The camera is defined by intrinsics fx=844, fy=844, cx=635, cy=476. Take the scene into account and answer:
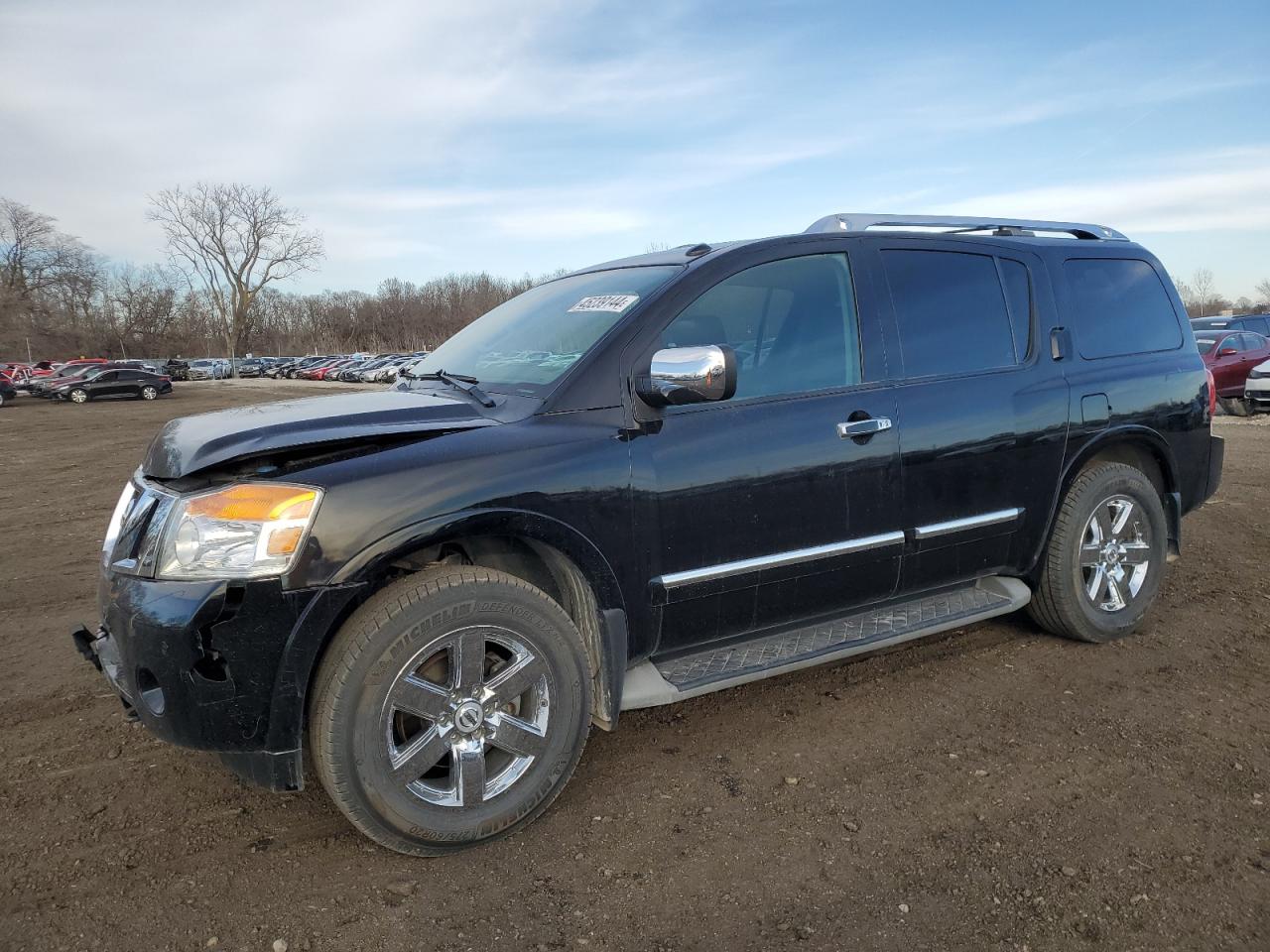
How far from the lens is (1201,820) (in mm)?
2602

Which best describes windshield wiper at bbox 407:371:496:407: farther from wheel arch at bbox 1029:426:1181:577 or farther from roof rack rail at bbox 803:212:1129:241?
wheel arch at bbox 1029:426:1181:577

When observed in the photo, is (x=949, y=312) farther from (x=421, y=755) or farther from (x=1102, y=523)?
(x=421, y=755)

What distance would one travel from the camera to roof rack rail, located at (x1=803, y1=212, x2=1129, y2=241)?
12.3 ft

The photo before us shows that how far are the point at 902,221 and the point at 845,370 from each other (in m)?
1.03

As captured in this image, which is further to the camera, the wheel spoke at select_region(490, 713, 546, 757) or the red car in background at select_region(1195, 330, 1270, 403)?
the red car in background at select_region(1195, 330, 1270, 403)

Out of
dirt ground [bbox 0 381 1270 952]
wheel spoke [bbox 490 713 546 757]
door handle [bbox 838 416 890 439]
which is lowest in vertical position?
dirt ground [bbox 0 381 1270 952]

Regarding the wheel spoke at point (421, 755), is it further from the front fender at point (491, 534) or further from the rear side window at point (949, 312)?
the rear side window at point (949, 312)

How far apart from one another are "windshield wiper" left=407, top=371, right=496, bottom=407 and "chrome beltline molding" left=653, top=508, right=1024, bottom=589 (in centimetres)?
89

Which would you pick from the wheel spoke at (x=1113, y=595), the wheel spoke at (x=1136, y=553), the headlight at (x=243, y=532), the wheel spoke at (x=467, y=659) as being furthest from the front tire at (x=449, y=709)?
the wheel spoke at (x=1136, y=553)

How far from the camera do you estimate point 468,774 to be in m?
2.55

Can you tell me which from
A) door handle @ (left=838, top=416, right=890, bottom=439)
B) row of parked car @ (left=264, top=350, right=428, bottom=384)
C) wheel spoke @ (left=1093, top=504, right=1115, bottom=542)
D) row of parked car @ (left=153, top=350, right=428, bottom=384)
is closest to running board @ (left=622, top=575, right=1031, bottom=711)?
wheel spoke @ (left=1093, top=504, right=1115, bottom=542)

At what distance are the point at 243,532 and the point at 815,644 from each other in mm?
2053

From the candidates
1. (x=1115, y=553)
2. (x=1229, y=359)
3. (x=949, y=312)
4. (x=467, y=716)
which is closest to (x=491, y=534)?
(x=467, y=716)

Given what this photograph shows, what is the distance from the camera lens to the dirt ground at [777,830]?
221 cm
